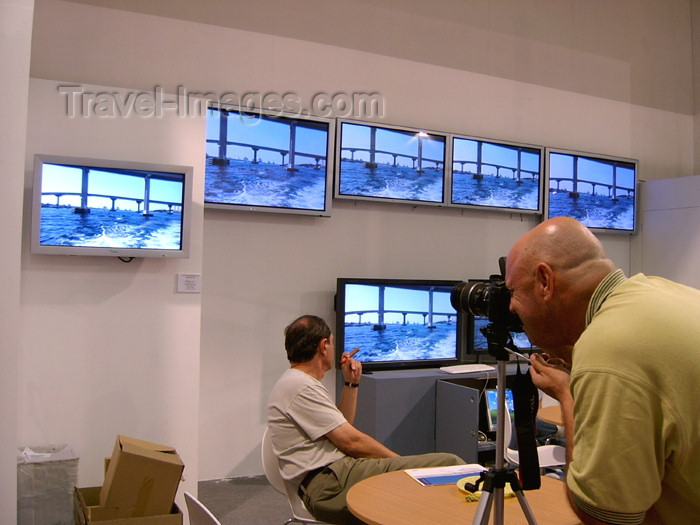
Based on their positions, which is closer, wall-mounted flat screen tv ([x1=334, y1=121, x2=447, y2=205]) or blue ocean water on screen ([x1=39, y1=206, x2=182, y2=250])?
blue ocean water on screen ([x1=39, y1=206, x2=182, y2=250])

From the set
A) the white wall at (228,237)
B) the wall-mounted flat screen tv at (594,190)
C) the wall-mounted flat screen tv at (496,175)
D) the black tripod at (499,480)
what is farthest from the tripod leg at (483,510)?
the wall-mounted flat screen tv at (594,190)

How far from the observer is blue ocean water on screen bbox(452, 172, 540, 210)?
5.37 metres

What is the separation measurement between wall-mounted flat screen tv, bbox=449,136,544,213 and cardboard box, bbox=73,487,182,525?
3.28 metres

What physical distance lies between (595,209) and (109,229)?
433 cm

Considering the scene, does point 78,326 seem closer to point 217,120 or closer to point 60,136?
point 60,136

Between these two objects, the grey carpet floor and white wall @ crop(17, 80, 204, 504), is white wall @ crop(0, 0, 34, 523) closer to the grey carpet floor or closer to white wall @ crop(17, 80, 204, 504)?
white wall @ crop(17, 80, 204, 504)

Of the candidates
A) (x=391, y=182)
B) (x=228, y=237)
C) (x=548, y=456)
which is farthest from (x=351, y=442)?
(x=391, y=182)

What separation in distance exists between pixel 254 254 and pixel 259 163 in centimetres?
65

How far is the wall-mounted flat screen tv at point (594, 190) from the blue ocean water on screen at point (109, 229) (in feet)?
11.5

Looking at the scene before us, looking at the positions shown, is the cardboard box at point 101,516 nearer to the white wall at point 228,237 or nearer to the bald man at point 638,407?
the white wall at point 228,237

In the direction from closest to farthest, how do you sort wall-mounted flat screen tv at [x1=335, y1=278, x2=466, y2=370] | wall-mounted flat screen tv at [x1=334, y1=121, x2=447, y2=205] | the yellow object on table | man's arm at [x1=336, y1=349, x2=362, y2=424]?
the yellow object on table, man's arm at [x1=336, y1=349, x2=362, y2=424], wall-mounted flat screen tv at [x1=335, y1=278, x2=466, y2=370], wall-mounted flat screen tv at [x1=334, y1=121, x2=447, y2=205]

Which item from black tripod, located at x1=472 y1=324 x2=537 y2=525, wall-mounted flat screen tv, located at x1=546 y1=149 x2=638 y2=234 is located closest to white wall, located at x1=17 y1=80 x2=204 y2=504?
black tripod, located at x1=472 y1=324 x2=537 y2=525

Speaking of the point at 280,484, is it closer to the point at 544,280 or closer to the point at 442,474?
the point at 442,474

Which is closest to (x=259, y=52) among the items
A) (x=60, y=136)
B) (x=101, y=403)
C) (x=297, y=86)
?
(x=297, y=86)
